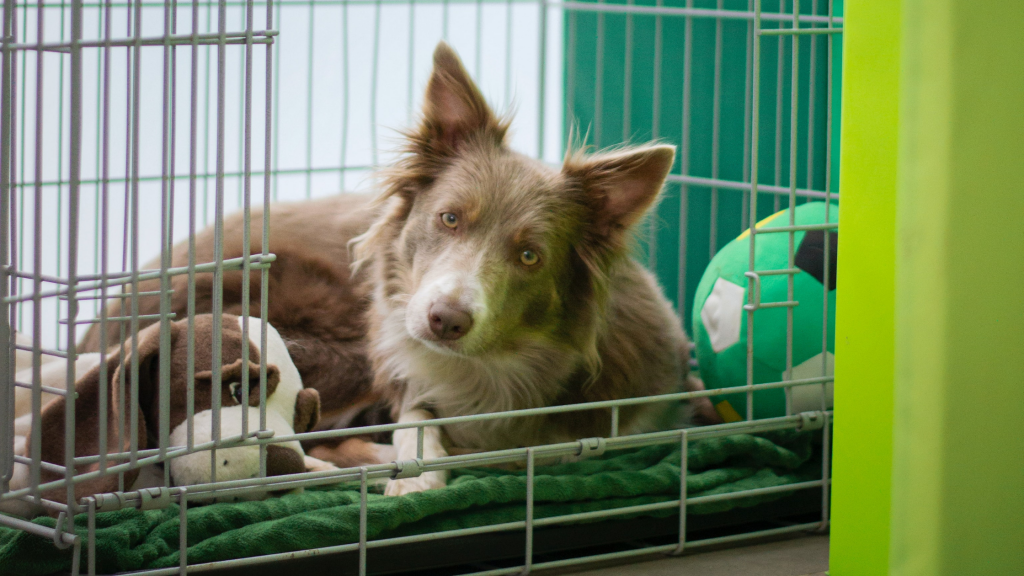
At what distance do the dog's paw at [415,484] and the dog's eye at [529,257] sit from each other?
55cm

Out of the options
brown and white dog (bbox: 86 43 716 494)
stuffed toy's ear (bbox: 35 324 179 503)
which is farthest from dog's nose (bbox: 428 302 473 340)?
stuffed toy's ear (bbox: 35 324 179 503)

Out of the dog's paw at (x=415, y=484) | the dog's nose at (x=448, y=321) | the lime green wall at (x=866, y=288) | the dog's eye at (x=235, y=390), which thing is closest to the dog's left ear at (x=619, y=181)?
the dog's nose at (x=448, y=321)

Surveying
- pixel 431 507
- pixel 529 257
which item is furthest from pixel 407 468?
pixel 529 257

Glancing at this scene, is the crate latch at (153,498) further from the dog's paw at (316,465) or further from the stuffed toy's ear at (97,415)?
the dog's paw at (316,465)

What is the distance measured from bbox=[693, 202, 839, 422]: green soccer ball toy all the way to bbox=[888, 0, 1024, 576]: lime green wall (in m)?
0.74

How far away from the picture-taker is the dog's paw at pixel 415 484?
79.1 inches

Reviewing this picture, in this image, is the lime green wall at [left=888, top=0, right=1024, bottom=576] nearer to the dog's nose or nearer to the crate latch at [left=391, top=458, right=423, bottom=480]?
the crate latch at [left=391, top=458, right=423, bottom=480]

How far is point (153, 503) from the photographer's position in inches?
58.7

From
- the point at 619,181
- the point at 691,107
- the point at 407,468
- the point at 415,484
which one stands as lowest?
the point at 415,484

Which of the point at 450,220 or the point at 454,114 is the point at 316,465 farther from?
the point at 454,114

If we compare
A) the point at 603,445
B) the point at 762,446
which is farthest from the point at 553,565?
the point at 762,446

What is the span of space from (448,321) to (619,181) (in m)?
0.57

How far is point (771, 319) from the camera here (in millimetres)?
2254

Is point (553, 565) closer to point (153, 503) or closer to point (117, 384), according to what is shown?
point (153, 503)
